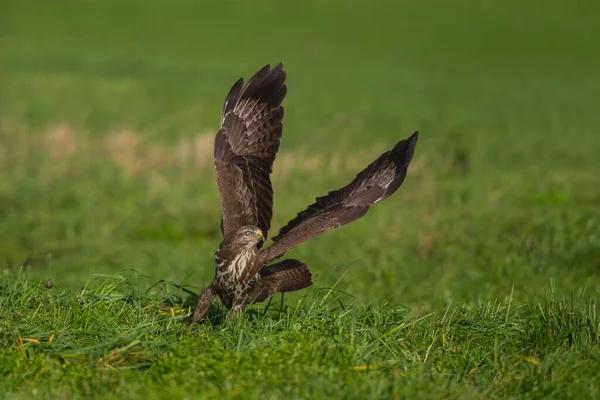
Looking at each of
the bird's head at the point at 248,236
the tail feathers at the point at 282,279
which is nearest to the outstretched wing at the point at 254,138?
the tail feathers at the point at 282,279

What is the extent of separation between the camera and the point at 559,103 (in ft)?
91.4

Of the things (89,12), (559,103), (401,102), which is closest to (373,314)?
(401,102)

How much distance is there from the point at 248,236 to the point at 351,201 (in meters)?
0.76

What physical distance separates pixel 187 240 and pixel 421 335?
25.8 ft

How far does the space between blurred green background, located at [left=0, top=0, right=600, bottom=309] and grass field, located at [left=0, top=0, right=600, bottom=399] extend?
7 cm

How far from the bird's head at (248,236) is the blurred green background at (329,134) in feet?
1.79

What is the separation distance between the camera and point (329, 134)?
71.3 ft

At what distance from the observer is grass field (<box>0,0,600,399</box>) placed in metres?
5.12

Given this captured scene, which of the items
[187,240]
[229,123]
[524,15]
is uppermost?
[524,15]

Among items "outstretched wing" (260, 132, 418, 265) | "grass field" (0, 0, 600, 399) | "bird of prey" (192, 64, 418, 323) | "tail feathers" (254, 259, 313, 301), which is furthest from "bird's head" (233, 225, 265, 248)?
"grass field" (0, 0, 600, 399)

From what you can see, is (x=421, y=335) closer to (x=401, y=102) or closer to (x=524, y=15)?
(x=401, y=102)

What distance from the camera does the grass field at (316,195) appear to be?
5.12 metres

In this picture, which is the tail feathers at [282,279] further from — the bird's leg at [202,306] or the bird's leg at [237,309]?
the bird's leg at [202,306]

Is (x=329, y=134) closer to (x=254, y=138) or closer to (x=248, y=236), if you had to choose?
(x=254, y=138)
